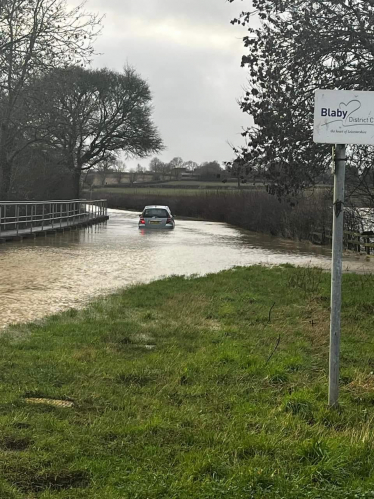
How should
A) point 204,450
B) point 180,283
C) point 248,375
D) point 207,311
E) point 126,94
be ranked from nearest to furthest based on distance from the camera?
point 204,450, point 248,375, point 207,311, point 180,283, point 126,94

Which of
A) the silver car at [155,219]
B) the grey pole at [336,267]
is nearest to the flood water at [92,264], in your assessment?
the silver car at [155,219]

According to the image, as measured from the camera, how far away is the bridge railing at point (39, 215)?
23.8 m

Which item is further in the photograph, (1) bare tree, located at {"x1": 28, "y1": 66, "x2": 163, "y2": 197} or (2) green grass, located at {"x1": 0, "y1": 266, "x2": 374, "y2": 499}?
(1) bare tree, located at {"x1": 28, "y1": 66, "x2": 163, "y2": 197}

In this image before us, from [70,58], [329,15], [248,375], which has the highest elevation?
[70,58]

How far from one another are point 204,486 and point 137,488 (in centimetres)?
35

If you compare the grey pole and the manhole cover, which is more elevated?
the grey pole

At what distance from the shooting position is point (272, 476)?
139 inches

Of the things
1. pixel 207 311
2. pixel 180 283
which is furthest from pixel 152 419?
pixel 180 283

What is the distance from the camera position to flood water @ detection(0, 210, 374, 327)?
1059 centimetres

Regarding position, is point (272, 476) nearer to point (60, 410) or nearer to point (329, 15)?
point (60, 410)

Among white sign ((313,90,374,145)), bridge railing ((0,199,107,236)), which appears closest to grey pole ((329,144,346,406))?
white sign ((313,90,374,145))

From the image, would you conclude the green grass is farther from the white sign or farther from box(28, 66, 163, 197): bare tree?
box(28, 66, 163, 197): bare tree

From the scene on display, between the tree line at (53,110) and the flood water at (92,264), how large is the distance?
542 cm

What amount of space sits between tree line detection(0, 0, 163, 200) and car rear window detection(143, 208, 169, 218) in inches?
223
